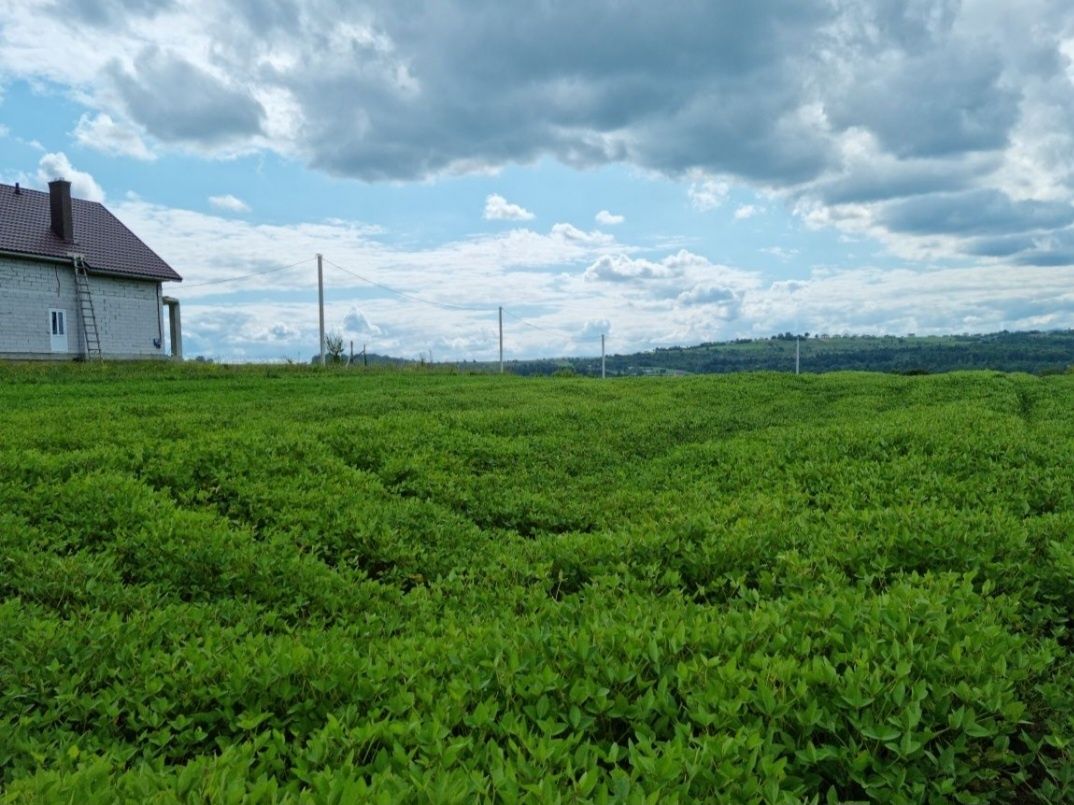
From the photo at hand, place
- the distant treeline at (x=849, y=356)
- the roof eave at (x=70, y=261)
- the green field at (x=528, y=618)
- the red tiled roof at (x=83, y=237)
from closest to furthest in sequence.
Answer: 1. the green field at (x=528, y=618)
2. the roof eave at (x=70, y=261)
3. the red tiled roof at (x=83, y=237)
4. the distant treeline at (x=849, y=356)

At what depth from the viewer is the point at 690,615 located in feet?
14.8

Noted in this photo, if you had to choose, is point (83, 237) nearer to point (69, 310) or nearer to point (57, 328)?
point (69, 310)

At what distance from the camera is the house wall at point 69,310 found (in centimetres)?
3064

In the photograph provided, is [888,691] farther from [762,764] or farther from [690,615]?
[690,615]

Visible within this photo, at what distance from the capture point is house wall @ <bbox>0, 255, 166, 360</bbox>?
30641 millimetres

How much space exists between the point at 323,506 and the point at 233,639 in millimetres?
3198

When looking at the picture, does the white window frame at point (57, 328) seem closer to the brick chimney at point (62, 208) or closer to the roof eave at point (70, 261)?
the roof eave at point (70, 261)

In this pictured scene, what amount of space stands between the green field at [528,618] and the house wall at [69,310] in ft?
78.2

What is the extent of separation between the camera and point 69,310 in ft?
108

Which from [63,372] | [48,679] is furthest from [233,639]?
[63,372]

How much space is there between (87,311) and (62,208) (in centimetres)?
469

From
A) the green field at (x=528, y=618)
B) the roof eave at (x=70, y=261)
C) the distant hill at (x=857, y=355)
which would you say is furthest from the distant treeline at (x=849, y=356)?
the green field at (x=528, y=618)

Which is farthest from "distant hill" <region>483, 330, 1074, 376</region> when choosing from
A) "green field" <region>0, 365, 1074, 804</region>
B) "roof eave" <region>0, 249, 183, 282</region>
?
"green field" <region>0, 365, 1074, 804</region>

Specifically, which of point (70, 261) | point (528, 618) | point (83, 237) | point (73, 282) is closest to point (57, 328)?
point (73, 282)
